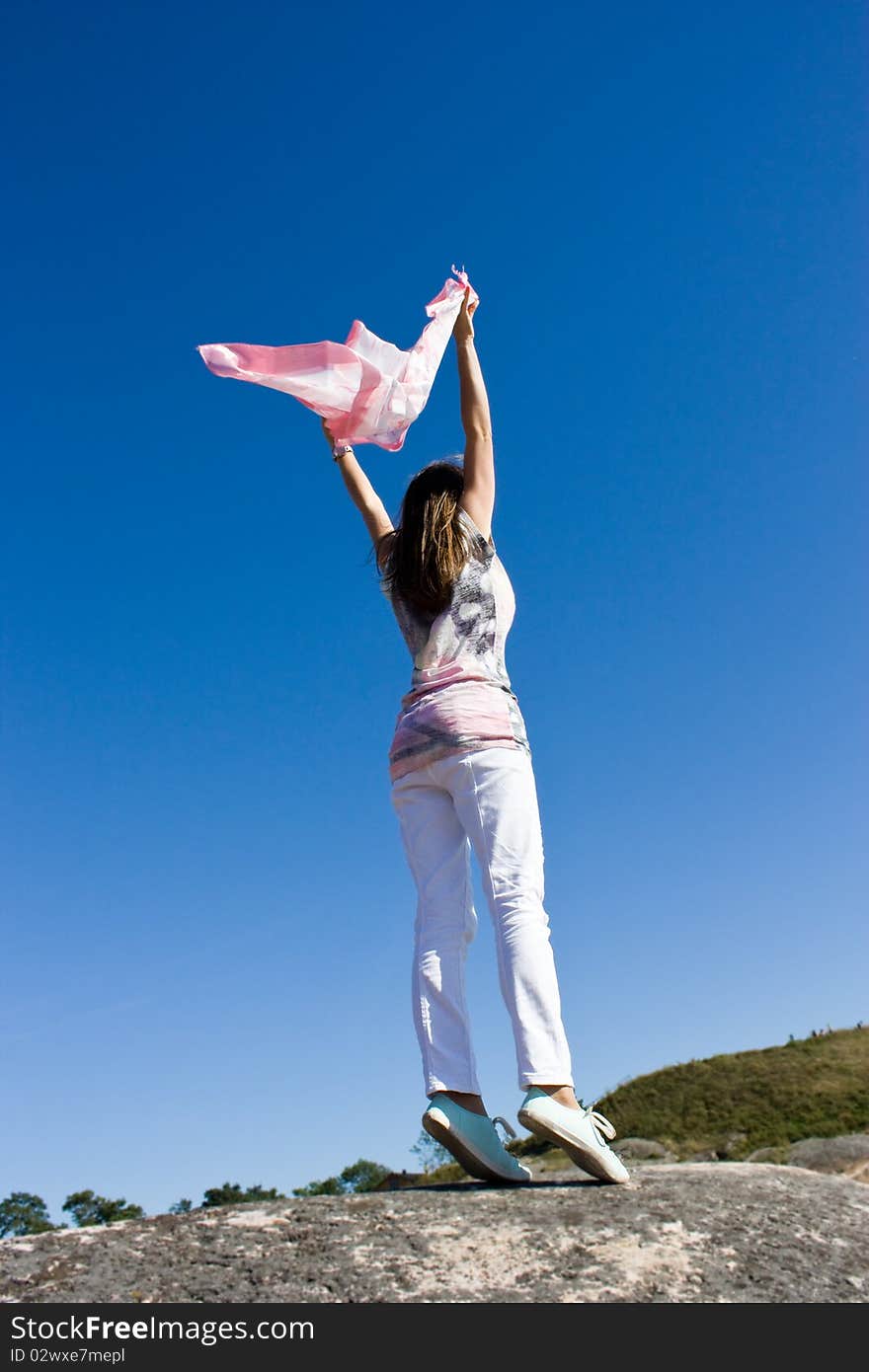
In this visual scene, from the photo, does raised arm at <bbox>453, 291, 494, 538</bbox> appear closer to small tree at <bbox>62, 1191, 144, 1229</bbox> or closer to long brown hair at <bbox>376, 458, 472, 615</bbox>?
long brown hair at <bbox>376, 458, 472, 615</bbox>

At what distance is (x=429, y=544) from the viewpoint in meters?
5.27

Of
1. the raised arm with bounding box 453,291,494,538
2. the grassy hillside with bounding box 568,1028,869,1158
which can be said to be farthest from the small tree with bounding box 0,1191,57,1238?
the raised arm with bounding box 453,291,494,538

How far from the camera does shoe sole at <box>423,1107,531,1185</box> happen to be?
434 cm

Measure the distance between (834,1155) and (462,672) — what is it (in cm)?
1155

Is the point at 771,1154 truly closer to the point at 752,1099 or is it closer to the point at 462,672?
the point at 752,1099

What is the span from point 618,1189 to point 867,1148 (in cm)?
1098

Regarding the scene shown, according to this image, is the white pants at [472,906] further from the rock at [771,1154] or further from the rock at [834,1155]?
the rock at [771,1154]

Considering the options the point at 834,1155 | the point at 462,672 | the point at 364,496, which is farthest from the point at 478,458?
the point at 834,1155

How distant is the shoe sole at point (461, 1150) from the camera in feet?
14.3

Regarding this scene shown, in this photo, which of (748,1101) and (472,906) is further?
(748,1101)

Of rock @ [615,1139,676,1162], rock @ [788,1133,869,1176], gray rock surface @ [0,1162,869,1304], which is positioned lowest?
gray rock surface @ [0,1162,869,1304]

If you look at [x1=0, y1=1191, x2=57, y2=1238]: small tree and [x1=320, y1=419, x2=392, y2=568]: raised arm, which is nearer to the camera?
[x1=320, y1=419, x2=392, y2=568]: raised arm
